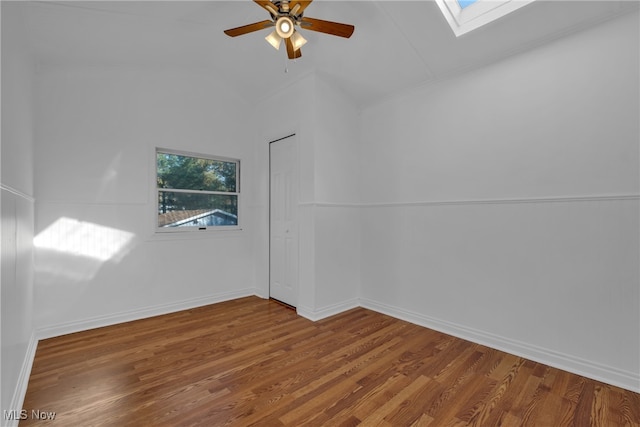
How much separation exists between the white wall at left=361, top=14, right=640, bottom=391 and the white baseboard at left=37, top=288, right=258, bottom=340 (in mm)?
2148

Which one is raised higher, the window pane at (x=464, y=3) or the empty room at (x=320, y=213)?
the window pane at (x=464, y=3)

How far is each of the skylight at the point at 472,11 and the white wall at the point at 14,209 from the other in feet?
9.74

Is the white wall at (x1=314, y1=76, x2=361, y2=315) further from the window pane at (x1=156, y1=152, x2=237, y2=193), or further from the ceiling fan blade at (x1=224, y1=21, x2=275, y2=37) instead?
the window pane at (x1=156, y1=152, x2=237, y2=193)

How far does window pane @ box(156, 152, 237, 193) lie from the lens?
3.45 m

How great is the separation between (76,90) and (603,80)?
452cm

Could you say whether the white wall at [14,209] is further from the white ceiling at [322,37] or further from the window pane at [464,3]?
the window pane at [464,3]

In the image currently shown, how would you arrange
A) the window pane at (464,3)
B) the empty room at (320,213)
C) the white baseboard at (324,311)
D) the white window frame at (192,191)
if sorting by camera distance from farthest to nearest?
the white window frame at (192,191) → the white baseboard at (324,311) → the window pane at (464,3) → the empty room at (320,213)

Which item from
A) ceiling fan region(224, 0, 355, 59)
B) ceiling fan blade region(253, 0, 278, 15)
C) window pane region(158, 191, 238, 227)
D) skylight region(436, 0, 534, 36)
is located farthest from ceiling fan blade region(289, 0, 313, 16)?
window pane region(158, 191, 238, 227)

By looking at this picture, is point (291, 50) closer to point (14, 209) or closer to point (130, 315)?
point (14, 209)

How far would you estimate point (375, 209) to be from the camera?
11.5ft

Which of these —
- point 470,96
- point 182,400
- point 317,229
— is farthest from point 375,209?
point 182,400

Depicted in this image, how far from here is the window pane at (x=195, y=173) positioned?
345cm

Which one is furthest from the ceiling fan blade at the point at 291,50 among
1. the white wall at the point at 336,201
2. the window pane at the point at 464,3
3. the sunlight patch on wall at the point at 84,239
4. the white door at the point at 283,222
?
the sunlight patch on wall at the point at 84,239

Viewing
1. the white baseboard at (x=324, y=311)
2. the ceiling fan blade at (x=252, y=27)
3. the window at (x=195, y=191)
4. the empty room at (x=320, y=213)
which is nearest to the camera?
the empty room at (x=320, y=213)
